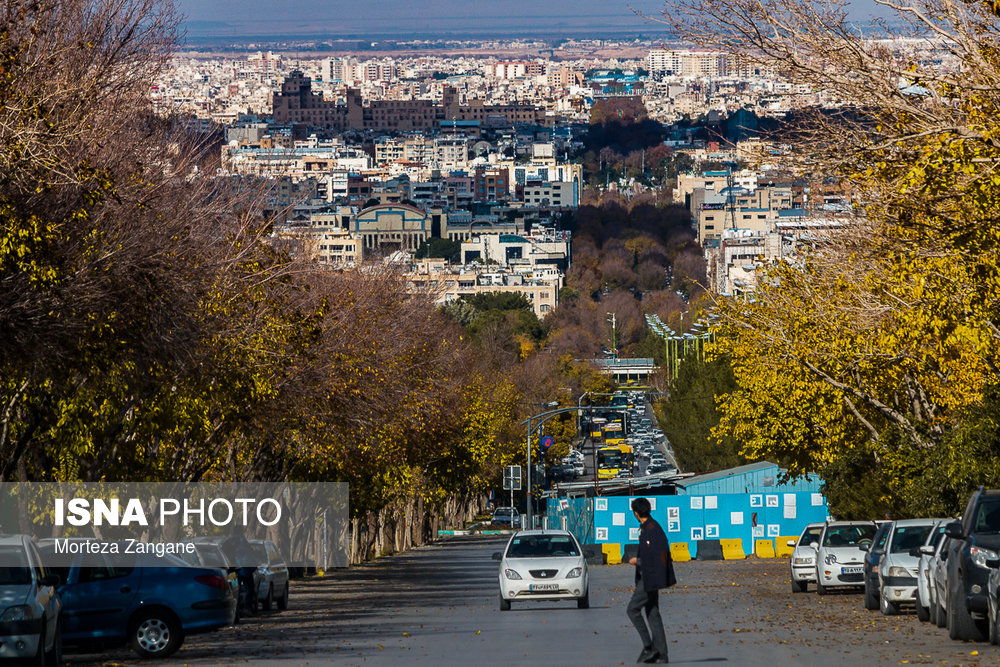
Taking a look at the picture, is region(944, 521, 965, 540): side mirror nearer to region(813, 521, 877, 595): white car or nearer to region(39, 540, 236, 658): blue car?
region(39, 540, 236, 658): blue car

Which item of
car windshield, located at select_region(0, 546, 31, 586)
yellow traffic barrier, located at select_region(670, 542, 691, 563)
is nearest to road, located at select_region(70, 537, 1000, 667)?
car windshield, located at select_region(0, 546, 31, 586)

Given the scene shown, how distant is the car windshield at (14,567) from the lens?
16.4 meters

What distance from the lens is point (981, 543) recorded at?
18.7m

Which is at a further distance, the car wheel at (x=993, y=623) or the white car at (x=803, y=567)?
the white car at (x=803, y=567)

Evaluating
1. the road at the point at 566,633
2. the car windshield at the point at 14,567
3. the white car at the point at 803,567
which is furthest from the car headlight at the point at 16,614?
the white car at the point at 803,567

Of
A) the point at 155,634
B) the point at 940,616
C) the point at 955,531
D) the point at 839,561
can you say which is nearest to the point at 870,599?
the point at 839,561

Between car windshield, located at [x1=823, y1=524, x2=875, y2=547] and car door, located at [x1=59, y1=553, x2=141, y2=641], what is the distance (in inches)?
615

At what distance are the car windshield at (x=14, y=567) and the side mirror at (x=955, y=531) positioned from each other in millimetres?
10152

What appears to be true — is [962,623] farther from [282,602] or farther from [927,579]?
[282,602]

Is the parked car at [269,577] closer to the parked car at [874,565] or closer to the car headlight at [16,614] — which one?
the parked car at [874,565]

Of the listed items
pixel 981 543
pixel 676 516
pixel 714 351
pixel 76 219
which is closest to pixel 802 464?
pixel 714 351

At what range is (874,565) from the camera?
26688mm

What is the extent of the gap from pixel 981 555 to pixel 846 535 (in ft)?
45.9

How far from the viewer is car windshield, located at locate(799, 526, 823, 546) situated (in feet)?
114
